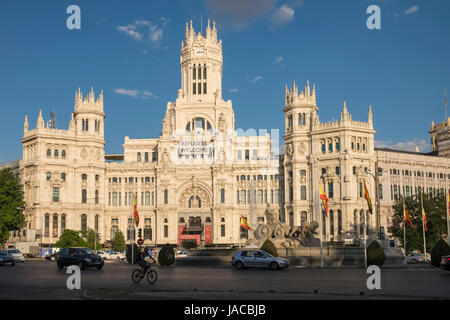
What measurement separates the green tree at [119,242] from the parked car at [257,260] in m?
65.1

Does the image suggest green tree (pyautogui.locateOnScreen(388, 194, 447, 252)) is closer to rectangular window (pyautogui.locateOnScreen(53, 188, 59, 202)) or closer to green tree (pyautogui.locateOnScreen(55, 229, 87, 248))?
green tree (pyautogui.locateOnScreen(55, 229, 87, 248))

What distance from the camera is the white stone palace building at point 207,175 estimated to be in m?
109

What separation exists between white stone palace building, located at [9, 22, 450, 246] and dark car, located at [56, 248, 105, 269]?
6099 cm

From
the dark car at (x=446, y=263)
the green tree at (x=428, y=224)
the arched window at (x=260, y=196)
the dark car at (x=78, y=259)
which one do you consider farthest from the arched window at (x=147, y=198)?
the dark car at (x=446, y=263)

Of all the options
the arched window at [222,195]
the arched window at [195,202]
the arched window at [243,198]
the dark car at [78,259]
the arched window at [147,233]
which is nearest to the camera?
the dark car at [78,259]

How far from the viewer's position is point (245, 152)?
12462cm

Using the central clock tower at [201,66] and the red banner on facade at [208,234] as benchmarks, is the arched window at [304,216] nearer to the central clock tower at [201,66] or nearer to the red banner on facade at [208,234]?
the red banner on facade at [208,234]

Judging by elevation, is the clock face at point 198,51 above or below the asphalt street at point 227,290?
above

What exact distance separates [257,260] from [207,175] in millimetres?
72962

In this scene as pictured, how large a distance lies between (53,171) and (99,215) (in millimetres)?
12365
